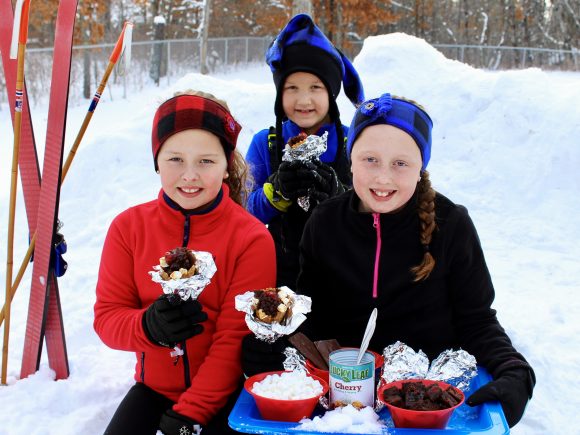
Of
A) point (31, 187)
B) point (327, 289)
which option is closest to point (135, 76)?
point (31, 187)

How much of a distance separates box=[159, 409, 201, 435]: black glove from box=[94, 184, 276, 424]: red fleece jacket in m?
0.10

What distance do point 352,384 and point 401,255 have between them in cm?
67

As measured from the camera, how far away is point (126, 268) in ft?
8.00

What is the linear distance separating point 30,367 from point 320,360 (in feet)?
6.43

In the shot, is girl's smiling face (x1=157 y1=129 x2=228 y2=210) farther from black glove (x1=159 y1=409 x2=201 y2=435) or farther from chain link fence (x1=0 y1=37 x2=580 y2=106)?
chain link fence (x1=0 y1=37 x2=580 y2=106)

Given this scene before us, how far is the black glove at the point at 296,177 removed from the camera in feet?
9.20

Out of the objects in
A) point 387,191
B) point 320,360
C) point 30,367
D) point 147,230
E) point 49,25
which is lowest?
point 30,367

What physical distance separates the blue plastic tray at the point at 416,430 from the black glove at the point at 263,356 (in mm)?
117

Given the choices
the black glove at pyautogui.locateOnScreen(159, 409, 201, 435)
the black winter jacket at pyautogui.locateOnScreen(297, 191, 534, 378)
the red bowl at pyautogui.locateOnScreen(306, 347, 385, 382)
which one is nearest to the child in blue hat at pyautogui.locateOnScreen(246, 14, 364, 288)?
the black winter jacket at pyautogui.locateOnScreen(297, 191, 534, 378)

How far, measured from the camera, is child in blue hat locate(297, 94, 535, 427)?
2236 mm

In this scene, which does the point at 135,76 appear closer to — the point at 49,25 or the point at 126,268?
the point at 49,25

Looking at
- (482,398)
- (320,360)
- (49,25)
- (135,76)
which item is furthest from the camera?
(49,25)

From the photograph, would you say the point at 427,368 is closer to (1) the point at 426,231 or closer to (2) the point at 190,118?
(1) the point at 426,231

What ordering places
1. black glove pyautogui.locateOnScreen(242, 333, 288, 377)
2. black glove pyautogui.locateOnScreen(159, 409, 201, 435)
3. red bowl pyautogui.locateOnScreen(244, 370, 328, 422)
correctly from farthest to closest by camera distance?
black glove pyautogui.locateOnScreen(159, 409, 201, 435)
black glove pyautogui.locateOnScreen(242, 333, 288, 377)
red bowl pyautogui.locateOnScreen(244, 370, 328, 422)
